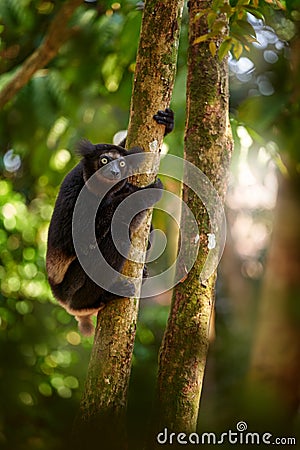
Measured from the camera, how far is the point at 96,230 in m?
3.53

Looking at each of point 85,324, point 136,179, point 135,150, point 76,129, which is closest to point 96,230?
point 136,179

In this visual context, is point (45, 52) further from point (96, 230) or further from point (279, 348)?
point (279, 348)

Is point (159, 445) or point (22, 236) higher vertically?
point (22, 236)

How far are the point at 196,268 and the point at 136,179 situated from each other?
61 cm

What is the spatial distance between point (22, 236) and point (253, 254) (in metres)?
5.61

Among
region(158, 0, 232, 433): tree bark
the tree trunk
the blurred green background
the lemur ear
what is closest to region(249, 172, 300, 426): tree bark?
region(158, 0, 232, 433): tree bark

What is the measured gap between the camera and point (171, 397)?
256 cm

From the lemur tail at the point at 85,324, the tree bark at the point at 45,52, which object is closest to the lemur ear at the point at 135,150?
the lemur tail at the point at 85,324

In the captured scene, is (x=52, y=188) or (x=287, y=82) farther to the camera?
(x=52, y=188)

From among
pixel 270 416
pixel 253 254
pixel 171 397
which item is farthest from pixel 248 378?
pixel 253 254

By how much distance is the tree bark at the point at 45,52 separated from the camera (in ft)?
17.9

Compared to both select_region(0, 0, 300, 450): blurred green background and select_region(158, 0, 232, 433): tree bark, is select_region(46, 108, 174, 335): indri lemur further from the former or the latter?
select_region(0, 0, 300, 450): blurred green background

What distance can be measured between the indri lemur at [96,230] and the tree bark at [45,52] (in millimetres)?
1896

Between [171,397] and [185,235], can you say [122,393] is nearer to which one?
[171,397]
